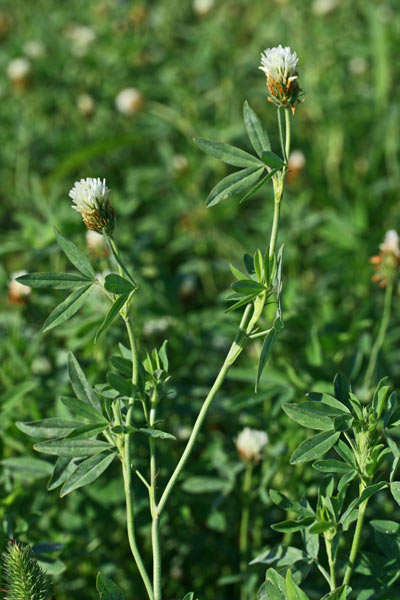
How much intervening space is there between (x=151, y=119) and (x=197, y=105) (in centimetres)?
22

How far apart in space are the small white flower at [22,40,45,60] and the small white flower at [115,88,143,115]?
1.52 feet

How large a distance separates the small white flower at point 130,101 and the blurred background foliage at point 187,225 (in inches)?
0.6

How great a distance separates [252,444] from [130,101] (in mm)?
1827

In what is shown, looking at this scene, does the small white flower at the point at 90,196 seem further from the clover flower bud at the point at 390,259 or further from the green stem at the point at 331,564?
the clover flower bud at the point at 390,259

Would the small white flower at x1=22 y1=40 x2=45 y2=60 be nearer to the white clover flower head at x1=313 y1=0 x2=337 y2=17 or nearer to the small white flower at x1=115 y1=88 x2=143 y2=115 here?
the small white flower at x1=115 y1=88 x2=143 y2=115

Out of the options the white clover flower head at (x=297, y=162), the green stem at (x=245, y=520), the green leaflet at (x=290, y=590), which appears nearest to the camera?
the green leaflet at (x=290, y=590)

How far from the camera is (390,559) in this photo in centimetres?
118

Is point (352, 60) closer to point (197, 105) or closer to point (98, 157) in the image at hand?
point (197, 105)

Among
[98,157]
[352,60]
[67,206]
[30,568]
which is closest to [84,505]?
[30,568]

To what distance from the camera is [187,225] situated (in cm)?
260

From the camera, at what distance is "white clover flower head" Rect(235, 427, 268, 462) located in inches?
62.8

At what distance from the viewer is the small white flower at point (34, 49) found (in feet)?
10.3

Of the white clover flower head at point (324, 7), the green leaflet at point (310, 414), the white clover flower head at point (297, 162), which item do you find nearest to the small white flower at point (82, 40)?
the white clover flower head at point (324, 7)

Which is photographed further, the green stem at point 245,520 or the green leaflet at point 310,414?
the green stem at point 245,520
